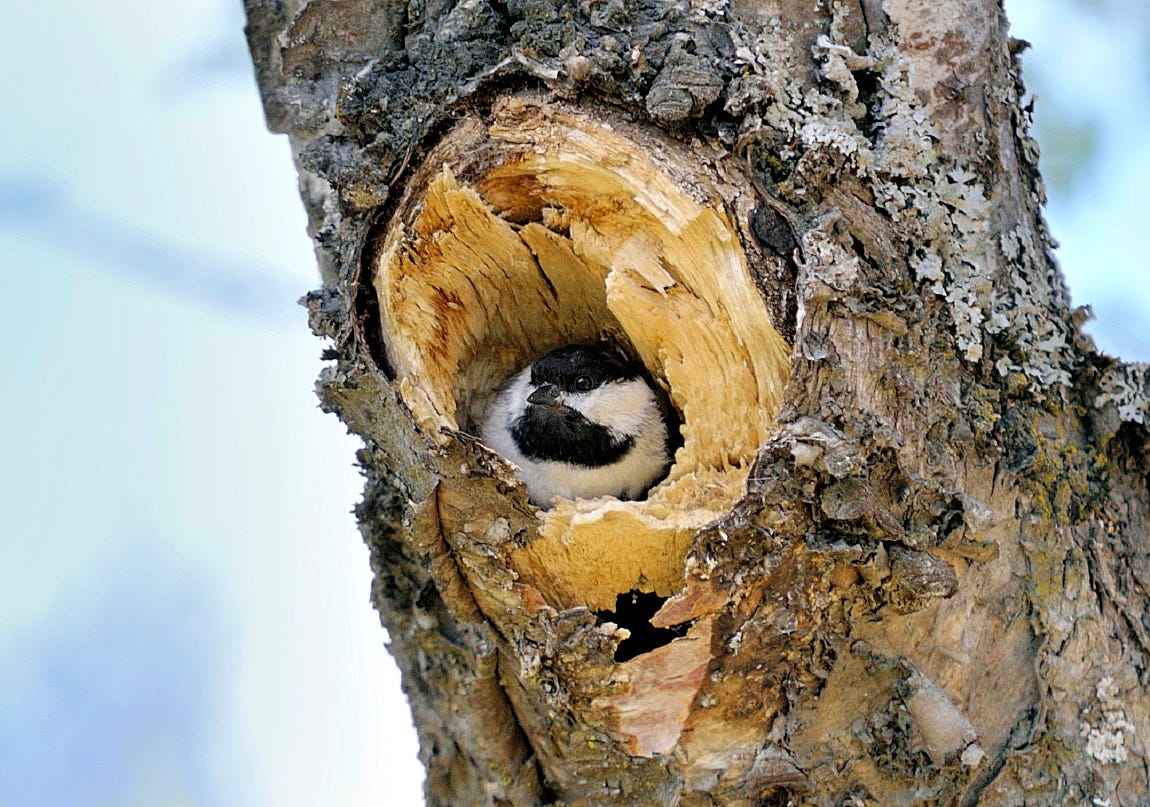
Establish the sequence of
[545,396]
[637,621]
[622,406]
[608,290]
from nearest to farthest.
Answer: [637,621] < [608,290] < [545,396] < [622,406]

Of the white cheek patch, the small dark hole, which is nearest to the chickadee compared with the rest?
the white cheek patch

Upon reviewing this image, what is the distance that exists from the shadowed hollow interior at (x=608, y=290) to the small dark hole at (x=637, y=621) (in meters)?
0.02

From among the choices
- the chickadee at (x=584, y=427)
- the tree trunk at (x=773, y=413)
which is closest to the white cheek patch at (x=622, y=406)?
the chickadee at (x=584, y=427)

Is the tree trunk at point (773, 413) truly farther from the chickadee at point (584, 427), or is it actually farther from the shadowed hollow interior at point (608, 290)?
the chickadee at point (584, 427)

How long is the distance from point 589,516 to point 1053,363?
1008 mm

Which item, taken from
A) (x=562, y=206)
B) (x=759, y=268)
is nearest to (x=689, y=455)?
(x=759, y=268)

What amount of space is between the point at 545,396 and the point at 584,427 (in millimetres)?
268

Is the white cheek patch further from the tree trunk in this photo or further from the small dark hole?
the small dark hole

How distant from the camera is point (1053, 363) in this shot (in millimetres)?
2277

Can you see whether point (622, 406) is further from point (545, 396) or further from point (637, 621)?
point (637, 621)

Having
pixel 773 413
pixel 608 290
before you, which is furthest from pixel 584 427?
pixel 773 413

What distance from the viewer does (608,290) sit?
8.13 feet

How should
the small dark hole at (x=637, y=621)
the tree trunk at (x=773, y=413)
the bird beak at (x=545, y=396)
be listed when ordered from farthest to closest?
1. the bird beak at (x=545, y=396)
2. the small dark hole at (x=637, y=621)
3. the tree trunk at (x=773, y=413)

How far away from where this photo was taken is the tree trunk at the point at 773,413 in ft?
6.73
